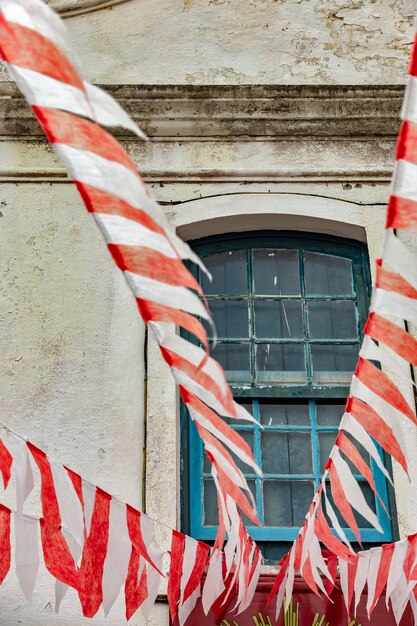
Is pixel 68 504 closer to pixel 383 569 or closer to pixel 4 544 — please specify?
pixel 4 544

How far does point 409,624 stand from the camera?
4777mm

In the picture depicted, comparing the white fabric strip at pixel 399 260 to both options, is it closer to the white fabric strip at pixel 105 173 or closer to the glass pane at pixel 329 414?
the white fabric strip at pixel 105 173

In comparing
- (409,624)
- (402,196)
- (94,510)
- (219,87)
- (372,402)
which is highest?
(219,87)

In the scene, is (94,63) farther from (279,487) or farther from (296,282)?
(279,487)

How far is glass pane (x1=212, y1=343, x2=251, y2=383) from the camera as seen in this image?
5.80 metres

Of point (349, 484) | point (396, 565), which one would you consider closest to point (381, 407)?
point (349, 484)

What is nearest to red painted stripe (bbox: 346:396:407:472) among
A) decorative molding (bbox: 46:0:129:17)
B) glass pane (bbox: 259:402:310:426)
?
glass pane (bbox: 259:402:310:426)

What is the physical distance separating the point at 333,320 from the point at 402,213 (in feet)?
9.44

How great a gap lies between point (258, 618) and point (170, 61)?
3657mm

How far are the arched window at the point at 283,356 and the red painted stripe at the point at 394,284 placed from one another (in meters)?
2.32

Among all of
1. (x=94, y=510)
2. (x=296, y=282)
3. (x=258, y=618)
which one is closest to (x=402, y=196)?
(x=94, y=510)

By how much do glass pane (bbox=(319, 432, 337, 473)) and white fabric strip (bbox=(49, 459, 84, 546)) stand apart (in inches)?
73.3

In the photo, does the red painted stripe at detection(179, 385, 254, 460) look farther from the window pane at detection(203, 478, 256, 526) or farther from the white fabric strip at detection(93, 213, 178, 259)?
the window pane at detection(203, 478, 256, 526)

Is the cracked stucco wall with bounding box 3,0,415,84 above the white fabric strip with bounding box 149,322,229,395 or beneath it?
above
